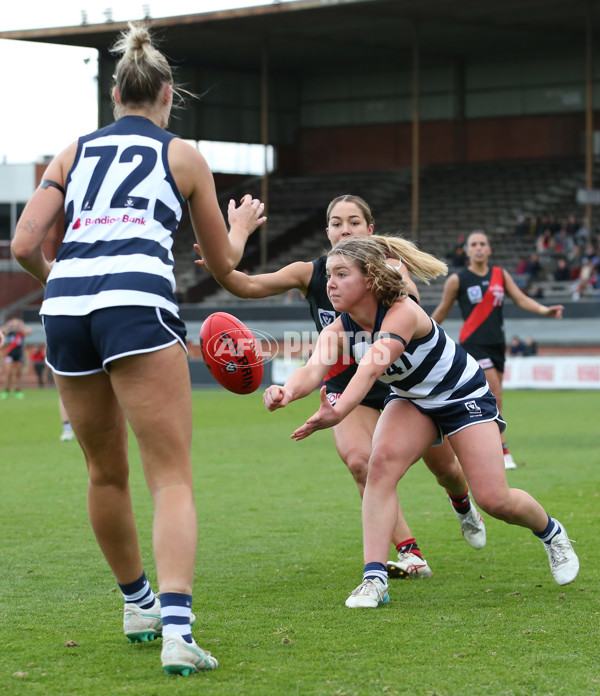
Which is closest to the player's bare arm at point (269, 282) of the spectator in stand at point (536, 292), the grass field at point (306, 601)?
the grass field at point (306, 601)

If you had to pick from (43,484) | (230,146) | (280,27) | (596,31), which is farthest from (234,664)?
(230,146)

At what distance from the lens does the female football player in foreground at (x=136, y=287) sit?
391 cm

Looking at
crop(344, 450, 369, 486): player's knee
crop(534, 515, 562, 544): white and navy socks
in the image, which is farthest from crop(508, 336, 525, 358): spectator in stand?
crop(534, 515, 562, 544): white and navy socks

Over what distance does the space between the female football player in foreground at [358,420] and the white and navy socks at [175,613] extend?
2143 mm

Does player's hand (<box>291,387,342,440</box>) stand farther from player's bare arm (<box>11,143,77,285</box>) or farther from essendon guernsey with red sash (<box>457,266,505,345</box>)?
essendon guernsey with red sash (<box>457,266,505,345</box>)

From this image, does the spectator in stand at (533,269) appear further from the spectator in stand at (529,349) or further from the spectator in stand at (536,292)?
the spectator in stand at (529,349)

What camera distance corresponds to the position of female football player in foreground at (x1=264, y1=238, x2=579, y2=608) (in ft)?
16.8

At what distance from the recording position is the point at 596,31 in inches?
1543

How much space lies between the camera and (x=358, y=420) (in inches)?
242

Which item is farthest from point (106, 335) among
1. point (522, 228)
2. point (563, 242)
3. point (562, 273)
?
point (522, 228)

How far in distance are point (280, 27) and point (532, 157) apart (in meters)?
11.5

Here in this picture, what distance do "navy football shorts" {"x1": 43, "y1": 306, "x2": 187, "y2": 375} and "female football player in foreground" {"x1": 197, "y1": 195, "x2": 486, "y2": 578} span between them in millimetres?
1899

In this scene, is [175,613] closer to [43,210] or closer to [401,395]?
[43,210]

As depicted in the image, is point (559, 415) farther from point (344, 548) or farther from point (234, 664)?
point (234, 664)
